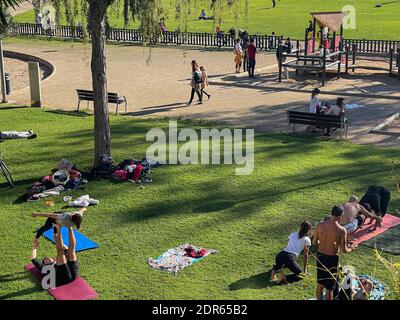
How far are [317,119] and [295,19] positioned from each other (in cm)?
3989

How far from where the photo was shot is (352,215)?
39.2 feet

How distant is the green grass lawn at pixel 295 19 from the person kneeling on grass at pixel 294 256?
2857 centimetres

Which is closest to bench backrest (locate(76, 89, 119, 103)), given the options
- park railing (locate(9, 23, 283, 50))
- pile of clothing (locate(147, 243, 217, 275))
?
pile of clothing (locate(147, 243, 217, 275))

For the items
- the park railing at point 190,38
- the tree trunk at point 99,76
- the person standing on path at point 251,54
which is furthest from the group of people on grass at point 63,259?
the park railing at point 190,38

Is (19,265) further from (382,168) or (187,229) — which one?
(382,168)

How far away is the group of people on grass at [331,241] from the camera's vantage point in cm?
930

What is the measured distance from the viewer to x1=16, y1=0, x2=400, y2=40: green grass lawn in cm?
4747

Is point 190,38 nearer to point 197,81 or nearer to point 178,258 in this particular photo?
point 197,81

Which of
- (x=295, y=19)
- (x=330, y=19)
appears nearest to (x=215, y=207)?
(x=330, y=19)

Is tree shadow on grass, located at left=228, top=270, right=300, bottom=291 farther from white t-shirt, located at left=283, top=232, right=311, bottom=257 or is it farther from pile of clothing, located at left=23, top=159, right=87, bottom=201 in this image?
pile of clothing, located at left=23, top=159, right=87, bottom=201

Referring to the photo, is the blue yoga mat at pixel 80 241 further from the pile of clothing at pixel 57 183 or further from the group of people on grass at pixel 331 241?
the group of people on grass at pixel 331 241

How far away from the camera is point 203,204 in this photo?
1388 centimetres

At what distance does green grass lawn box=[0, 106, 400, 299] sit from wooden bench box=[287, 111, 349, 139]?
50cm
